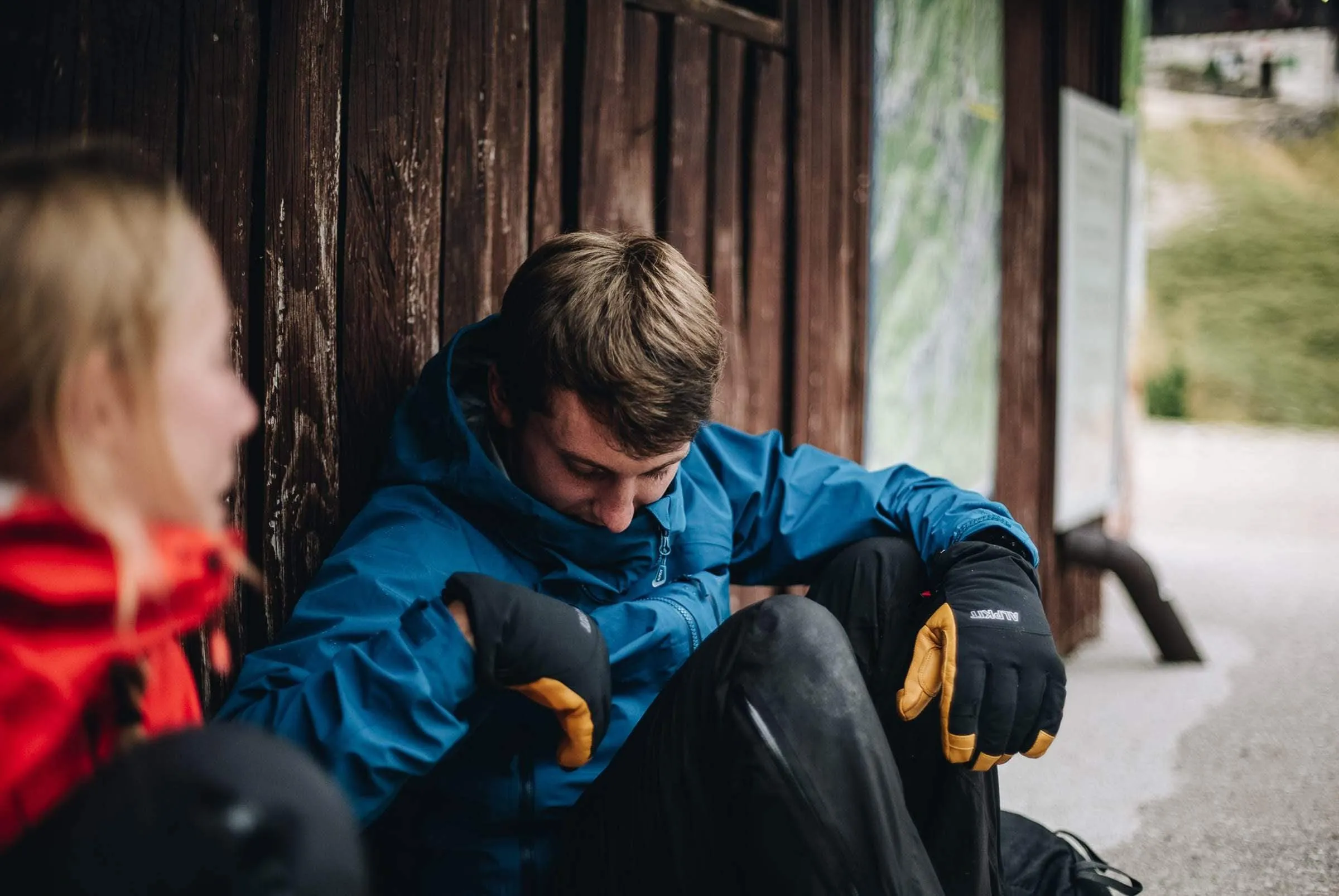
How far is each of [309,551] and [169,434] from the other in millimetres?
880

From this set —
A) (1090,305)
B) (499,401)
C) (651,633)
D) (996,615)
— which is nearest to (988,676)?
(996,615)

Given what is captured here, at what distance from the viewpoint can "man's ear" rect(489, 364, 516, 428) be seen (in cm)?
183

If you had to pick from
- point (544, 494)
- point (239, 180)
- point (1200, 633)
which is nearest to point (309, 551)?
point (544, 494)

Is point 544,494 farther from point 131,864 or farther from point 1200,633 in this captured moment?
point 1200,633

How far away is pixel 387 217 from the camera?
1957 mm

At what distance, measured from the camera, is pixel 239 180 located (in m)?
1.70

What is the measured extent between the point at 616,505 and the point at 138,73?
85cm

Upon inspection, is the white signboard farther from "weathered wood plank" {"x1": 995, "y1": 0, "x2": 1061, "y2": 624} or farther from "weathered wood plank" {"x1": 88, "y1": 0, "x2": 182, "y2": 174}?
"weathered wood plank" {"x1": 88, "y1": 0, "x2": 182, "y2": 174}

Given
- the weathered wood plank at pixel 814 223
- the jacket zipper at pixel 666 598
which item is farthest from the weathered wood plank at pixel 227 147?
the weathered wood plank at pixel 814 223

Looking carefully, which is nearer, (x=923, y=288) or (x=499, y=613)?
(x=499, y=613)

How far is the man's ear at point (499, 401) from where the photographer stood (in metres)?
1.83

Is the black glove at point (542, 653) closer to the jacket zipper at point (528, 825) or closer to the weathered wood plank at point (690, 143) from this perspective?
the jacket zipper at point (528, 825)

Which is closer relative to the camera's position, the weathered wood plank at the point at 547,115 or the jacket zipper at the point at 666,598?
the jacket zipper at the point at 666,598

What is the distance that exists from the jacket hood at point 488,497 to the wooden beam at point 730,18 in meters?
1.04
